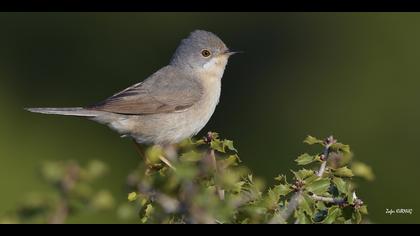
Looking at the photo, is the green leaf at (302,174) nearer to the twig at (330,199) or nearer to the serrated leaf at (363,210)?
the twig at (330,199)

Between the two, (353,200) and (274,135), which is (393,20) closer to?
(274,135)

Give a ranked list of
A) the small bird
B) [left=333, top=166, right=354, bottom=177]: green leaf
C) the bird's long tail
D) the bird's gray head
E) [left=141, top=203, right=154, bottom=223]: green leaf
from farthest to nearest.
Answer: the bird's gray head < the small bird < the bird's long tail < [left=333, top=166, right=354, bottom=177]: green leaf < [left=141, top=203, right=154, bottom=223]: green leaf

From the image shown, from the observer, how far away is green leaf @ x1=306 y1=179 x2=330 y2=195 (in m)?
3.07

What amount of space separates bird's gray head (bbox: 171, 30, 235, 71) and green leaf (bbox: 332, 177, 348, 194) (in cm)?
279

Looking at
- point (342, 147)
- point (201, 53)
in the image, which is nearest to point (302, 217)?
point (342, 147)

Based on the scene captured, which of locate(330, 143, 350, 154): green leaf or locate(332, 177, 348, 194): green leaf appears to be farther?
locate(330, 143, 350, 154): green leaf

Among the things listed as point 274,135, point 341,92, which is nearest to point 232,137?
point 274,135

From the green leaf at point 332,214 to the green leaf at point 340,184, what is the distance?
0.09 metres

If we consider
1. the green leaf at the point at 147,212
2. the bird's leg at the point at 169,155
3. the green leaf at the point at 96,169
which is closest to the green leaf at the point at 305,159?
the bird's leg at the point at 169,155

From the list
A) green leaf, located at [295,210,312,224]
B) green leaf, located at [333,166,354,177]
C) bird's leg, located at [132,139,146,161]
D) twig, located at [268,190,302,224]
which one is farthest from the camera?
bird's leg, located at [132,139,146,161]

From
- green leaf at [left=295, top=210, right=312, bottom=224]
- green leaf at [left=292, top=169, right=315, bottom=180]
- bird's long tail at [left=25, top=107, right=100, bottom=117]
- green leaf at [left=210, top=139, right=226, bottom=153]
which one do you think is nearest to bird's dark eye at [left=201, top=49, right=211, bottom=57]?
bird's long tail at [left=25, top=107, right=100, bottom=117]

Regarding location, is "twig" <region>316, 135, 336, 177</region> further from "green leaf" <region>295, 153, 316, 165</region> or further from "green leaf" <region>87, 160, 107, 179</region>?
"green leaf" <region>87, 160, 107, 179</region>

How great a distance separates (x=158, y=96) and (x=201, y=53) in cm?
55
